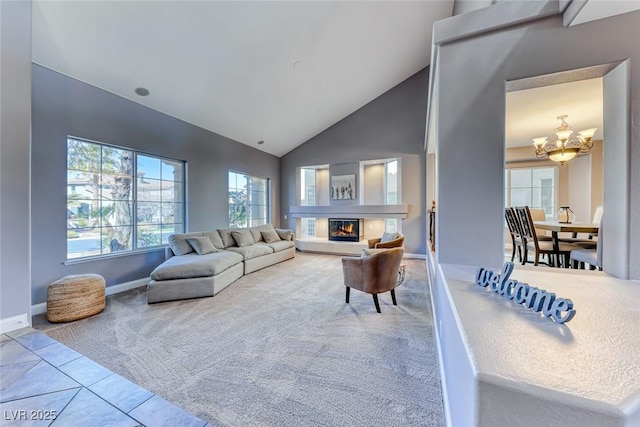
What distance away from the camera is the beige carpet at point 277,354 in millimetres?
1596

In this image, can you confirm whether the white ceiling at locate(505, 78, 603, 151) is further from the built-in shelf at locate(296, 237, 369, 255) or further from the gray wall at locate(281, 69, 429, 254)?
the built-in shelf at locate(296, 237, 369, 255)

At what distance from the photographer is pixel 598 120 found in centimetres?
379

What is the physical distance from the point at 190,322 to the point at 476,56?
146 inches

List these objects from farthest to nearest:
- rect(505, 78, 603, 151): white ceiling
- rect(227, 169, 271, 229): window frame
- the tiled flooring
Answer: rect(227, 169, 271, 229): window frame → rect(505, 78, 603, 151): white ceiling → the tiled flooring

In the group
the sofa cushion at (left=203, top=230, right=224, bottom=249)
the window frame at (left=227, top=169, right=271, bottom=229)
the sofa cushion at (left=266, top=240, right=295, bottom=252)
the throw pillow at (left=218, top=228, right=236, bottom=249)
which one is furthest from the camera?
the window frame at (left=227, top=169, right=271, bottom=229)

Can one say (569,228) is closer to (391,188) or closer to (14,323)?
(391,188)

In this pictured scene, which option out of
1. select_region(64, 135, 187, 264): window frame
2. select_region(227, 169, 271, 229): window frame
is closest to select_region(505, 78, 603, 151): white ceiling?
select_region(64, 135, 187, 264): window frame

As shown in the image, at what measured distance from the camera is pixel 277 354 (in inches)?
85.6

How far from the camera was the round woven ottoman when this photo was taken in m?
2.74

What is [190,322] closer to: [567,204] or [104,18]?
[104,18]

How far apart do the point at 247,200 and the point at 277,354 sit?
5278mm

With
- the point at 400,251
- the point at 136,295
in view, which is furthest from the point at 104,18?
the point at 400,251

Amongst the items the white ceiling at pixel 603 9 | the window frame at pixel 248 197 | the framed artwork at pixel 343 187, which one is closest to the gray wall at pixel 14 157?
the window frame at pixel 248 197

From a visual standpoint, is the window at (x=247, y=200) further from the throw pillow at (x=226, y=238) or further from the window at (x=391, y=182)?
the window at (x=391, y=182)
